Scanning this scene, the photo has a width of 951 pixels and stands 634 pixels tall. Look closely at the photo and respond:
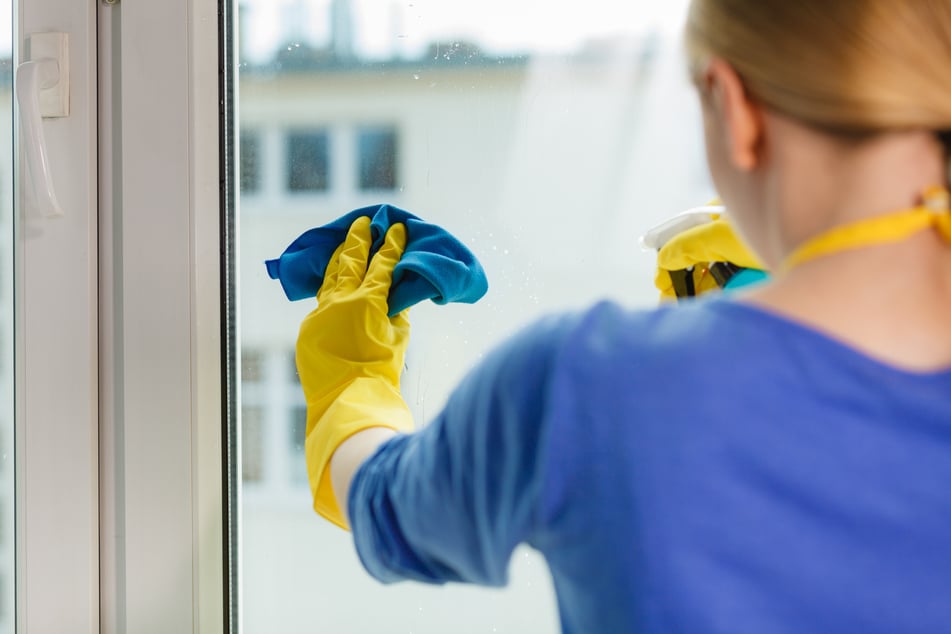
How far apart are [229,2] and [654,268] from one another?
0.49 meters

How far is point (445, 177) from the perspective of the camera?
2.89 feet

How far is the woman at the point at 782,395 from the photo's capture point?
0.44 m

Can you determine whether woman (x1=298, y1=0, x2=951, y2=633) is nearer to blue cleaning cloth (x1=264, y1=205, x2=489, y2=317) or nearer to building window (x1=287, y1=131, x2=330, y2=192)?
blue cleaning cloth (x1=264, y1=205, x2=489, y2=317)

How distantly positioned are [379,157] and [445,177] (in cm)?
7

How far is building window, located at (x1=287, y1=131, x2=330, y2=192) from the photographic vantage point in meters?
0.91

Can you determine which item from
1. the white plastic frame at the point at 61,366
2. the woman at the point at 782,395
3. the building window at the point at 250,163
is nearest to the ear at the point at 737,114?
the woman at the point at 782,395

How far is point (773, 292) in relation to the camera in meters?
0.47

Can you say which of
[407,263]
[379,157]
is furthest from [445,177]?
[407,263]

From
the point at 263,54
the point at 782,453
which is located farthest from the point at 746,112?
the point at 263,54

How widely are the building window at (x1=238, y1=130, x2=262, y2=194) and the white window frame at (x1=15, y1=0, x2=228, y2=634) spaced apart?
1.1 inches

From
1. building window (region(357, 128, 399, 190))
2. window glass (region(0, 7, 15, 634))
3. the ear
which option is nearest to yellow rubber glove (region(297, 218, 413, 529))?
building window (region(357, 128, 399, 190))

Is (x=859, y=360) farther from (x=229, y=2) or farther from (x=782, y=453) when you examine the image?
(x=229, y=2)

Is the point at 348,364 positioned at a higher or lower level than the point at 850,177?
lower

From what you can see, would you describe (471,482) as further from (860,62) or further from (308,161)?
(308,161)
